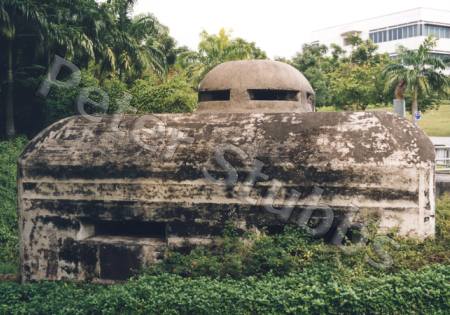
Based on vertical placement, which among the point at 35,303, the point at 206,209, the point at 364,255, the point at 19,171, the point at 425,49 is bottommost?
the point at 35,303

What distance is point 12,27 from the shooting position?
1545 centimetres

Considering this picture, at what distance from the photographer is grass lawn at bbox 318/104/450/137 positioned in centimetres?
A: 3281

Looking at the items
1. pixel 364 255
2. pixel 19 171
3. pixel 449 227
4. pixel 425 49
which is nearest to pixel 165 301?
pixel 364 255

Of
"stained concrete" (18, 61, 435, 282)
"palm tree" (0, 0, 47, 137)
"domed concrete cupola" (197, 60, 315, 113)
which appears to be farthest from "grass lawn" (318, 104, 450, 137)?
"stained concrete" (18, 61, 435, 282)

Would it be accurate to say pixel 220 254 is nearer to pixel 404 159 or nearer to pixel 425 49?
pixel 404 159

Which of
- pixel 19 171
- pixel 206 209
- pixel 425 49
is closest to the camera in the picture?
pixel 206 209

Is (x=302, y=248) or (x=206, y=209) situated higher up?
(x=206, y=209)

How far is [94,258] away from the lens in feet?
29.6

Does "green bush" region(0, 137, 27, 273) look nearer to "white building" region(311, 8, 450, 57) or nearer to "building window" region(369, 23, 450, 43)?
"white building" region(311, 8, 450, 57)

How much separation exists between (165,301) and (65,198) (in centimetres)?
312

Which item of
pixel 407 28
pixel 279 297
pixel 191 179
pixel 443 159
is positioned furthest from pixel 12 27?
pixel 407 28

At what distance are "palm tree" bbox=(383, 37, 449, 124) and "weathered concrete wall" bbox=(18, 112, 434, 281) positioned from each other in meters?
15.7

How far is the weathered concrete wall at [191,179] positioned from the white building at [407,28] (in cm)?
3743

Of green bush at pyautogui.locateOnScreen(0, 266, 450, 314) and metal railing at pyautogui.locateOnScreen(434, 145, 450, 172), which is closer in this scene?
green bush at pyautogui.locateOnScreen(0, 266, 450, 314)
